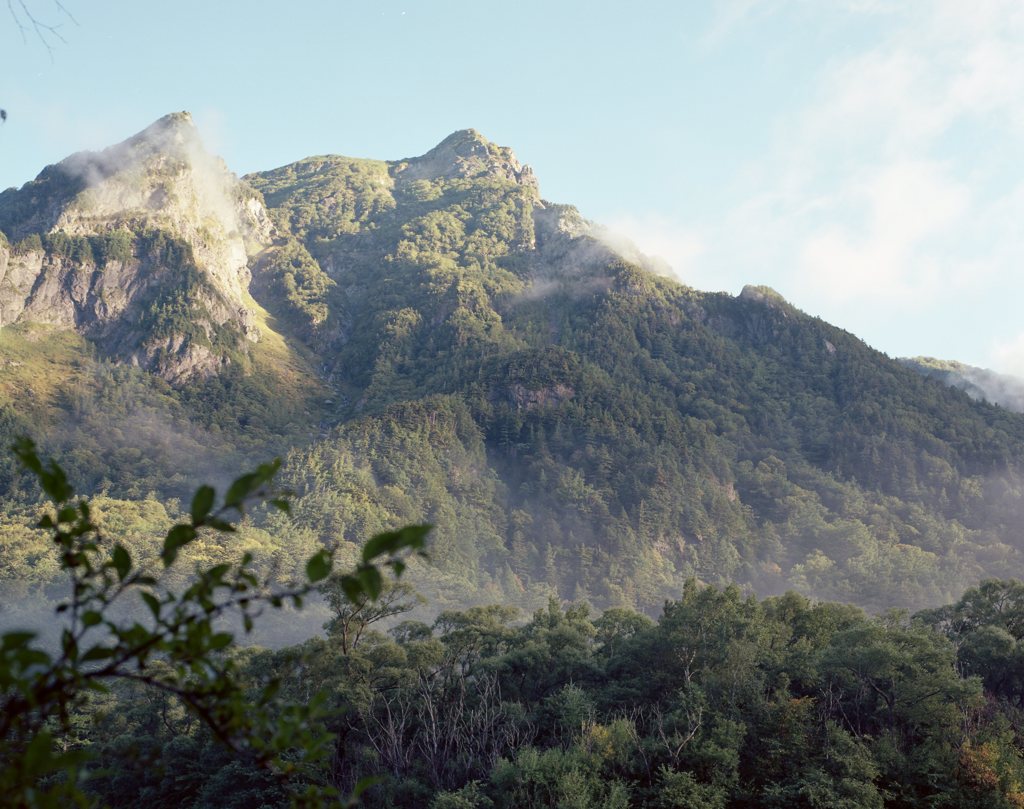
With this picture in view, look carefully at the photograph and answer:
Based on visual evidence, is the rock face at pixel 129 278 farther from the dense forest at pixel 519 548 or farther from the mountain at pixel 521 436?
the dense forest at pixel 519 548

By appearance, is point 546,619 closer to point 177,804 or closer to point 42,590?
point 177,804

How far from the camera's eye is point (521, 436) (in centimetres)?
16125

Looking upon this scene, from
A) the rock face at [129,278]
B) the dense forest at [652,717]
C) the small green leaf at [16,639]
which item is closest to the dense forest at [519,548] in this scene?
the small green leaf at [16,639]

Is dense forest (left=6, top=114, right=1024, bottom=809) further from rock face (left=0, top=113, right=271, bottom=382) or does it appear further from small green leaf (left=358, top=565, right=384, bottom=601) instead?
rock face (left=0, top=113, right=271, bottom=382)

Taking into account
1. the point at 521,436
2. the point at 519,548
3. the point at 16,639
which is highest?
the point at 521,436

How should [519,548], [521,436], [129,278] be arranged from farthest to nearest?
[129,278] < [521,436] < [519,548]

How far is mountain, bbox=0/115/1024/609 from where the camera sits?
128m

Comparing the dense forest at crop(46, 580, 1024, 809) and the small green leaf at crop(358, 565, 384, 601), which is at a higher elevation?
the small green leaf at crop(358, 565, 384, 601)

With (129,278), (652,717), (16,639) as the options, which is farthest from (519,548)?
(16,639)

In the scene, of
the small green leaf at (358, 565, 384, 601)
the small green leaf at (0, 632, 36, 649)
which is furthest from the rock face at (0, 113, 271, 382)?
the small green leaf at (358, 565, 384, 601)

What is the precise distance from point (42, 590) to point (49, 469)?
109606 mm

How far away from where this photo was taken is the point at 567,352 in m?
176

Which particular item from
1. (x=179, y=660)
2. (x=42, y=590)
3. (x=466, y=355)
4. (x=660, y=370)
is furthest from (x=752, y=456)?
(x=179, y=660)

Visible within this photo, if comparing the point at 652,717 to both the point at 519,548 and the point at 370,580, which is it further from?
the point at 519,548
